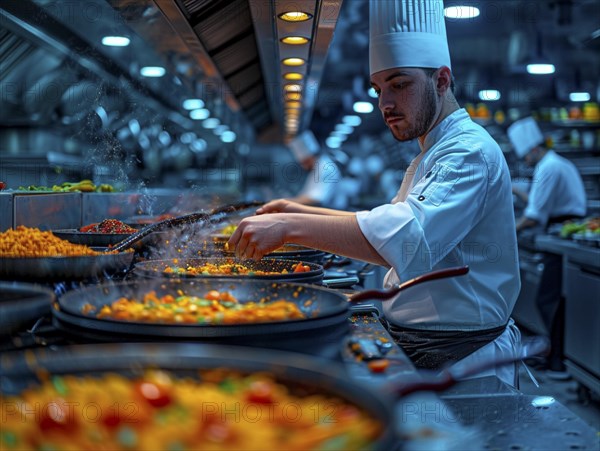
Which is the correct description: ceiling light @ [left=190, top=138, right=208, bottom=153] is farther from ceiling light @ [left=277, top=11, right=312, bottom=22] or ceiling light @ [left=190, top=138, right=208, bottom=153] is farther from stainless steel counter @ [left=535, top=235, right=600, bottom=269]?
ceiling light @ [left=277, top=11, right=312, bottom=22]

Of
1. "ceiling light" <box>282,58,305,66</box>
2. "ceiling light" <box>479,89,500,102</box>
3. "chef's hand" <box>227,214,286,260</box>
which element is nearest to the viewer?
"chef's hand" <box>227,214,286,260</box>

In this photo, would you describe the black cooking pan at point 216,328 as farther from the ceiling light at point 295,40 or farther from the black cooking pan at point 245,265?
the ceiling light at point 295,40

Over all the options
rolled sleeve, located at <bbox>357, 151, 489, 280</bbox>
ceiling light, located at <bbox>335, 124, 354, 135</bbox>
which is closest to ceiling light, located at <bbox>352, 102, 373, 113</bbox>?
ceiling light, located at <bbox>335, 124, 354, 135</bbox>

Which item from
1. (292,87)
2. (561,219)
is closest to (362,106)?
(561,219)

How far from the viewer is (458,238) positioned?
7.18ft

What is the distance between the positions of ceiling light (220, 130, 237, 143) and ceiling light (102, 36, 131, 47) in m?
5.09

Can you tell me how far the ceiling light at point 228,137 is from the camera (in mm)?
9301

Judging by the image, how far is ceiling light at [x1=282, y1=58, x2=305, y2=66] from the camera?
3955 millimetres

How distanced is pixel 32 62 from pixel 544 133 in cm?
803

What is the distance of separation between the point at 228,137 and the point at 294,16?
23.0 feet

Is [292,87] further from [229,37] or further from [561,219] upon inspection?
[561,219]

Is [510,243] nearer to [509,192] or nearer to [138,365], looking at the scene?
[509,192]

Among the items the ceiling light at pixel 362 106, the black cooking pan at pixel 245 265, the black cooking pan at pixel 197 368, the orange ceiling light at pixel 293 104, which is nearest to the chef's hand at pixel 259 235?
the black cooking pan at pixel 245 265

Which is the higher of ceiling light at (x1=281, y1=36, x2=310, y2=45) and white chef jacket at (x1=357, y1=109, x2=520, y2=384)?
ceiling light at (x1=281, y1=36, x2=310, y2=45)
